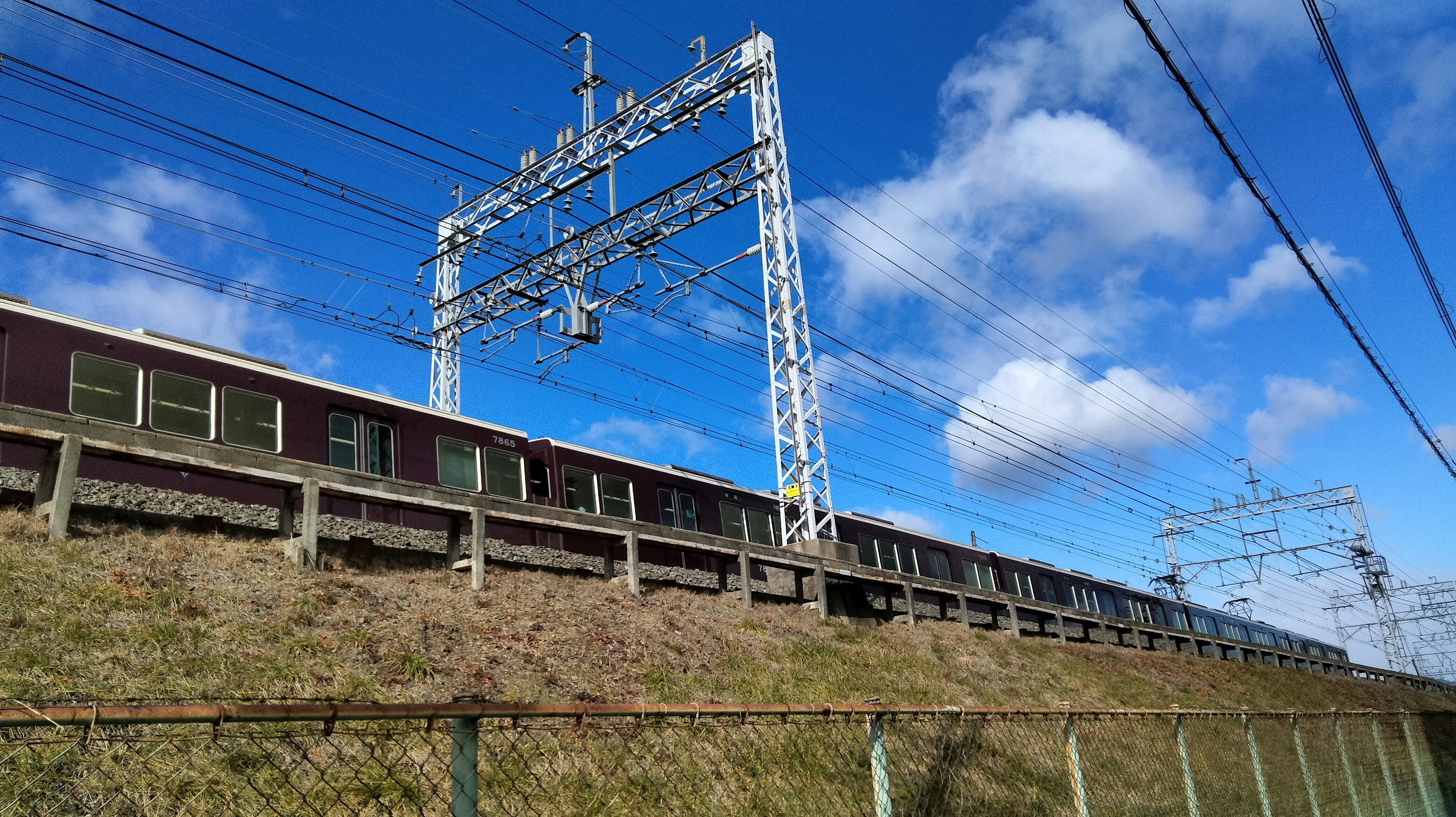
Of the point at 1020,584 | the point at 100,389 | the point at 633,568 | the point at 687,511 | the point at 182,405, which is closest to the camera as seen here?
the point at 100,389

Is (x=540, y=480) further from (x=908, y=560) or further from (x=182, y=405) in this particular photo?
(x=908, y=560)

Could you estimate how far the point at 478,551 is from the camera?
1016cm

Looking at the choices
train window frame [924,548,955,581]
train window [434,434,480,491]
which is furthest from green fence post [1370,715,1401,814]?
train window frame [924,548,955,581]

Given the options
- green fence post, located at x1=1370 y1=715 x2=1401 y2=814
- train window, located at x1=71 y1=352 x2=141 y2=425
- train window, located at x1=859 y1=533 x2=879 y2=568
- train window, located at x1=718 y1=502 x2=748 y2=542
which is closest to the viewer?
green fence post, located at x1=1370 y1=715 x2=1401 y2=814

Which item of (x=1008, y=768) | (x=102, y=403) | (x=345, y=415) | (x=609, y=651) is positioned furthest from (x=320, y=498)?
(x=1008, y=768)

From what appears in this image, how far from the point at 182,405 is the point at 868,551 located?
15.7 meters

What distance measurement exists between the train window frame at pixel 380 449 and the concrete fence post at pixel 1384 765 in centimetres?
1170

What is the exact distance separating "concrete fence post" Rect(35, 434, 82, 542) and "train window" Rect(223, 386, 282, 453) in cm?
393

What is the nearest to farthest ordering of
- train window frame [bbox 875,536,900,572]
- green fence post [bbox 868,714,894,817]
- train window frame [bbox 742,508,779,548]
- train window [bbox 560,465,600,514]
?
green fence post [bbox 868,714,894,817]
train window [bbox 560,465,600,514]
train window frame [bbox 742,508,779,548]
train window frame [bbox 875,536,900,572]

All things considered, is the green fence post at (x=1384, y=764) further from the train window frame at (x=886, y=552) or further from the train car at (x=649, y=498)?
the train window frame at (x=886, y=552)

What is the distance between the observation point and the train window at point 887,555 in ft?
79.9

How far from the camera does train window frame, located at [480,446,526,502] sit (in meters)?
15.7

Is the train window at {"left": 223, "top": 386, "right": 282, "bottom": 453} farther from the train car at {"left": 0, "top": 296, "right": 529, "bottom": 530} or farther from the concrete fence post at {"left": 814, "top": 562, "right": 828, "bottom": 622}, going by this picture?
the concrete fence post at {"left": 814, "top": 562, "right": 828, "bottom": 622}

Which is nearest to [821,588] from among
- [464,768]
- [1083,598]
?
[464,768]
